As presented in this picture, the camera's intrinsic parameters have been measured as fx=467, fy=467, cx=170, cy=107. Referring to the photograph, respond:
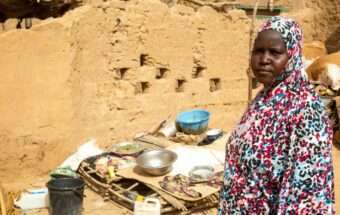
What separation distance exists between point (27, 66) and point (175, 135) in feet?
6.69

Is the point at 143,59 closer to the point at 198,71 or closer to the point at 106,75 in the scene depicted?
the point at 106,75

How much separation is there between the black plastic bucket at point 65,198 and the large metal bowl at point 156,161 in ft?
2.32

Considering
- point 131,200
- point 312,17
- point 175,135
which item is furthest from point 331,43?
point 131,200

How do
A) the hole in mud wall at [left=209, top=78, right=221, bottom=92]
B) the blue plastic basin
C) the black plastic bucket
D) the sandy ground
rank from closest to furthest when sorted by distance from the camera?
the black plastic bucket → the sandy ground → the blue plastic basin → the hole in mud wall at [left=209, top=78, right=221, bottom=92]

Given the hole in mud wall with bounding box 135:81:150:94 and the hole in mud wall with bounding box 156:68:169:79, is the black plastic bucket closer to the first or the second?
the hole in mud wall with bounding box 135:81:150:94

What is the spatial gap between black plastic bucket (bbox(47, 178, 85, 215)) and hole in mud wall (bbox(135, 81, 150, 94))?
1.96 m

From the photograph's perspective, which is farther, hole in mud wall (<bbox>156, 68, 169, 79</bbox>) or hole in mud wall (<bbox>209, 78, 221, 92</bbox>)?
hole in mud wall (<bbox>209, 78, 221, 92</bbox>)

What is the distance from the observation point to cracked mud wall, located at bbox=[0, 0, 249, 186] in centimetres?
466

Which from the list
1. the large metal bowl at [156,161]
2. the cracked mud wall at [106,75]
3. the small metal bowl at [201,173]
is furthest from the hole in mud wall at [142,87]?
the small metal bowl at [201,173]

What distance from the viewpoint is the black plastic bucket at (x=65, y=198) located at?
3.93 meters

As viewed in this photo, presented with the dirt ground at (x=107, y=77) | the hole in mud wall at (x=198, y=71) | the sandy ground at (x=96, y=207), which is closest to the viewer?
the sandy ground at (x=96, y=207)

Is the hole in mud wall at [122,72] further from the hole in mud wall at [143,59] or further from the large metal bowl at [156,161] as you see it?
the large metal bowl at [156,161]

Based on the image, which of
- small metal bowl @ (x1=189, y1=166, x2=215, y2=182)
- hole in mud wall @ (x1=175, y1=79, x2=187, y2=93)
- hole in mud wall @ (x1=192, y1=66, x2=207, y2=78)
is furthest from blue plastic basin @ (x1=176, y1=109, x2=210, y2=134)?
small metal bowl @ (x1=189, y1=166, x2=215, y2=182)

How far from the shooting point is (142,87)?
5840 millimetres
